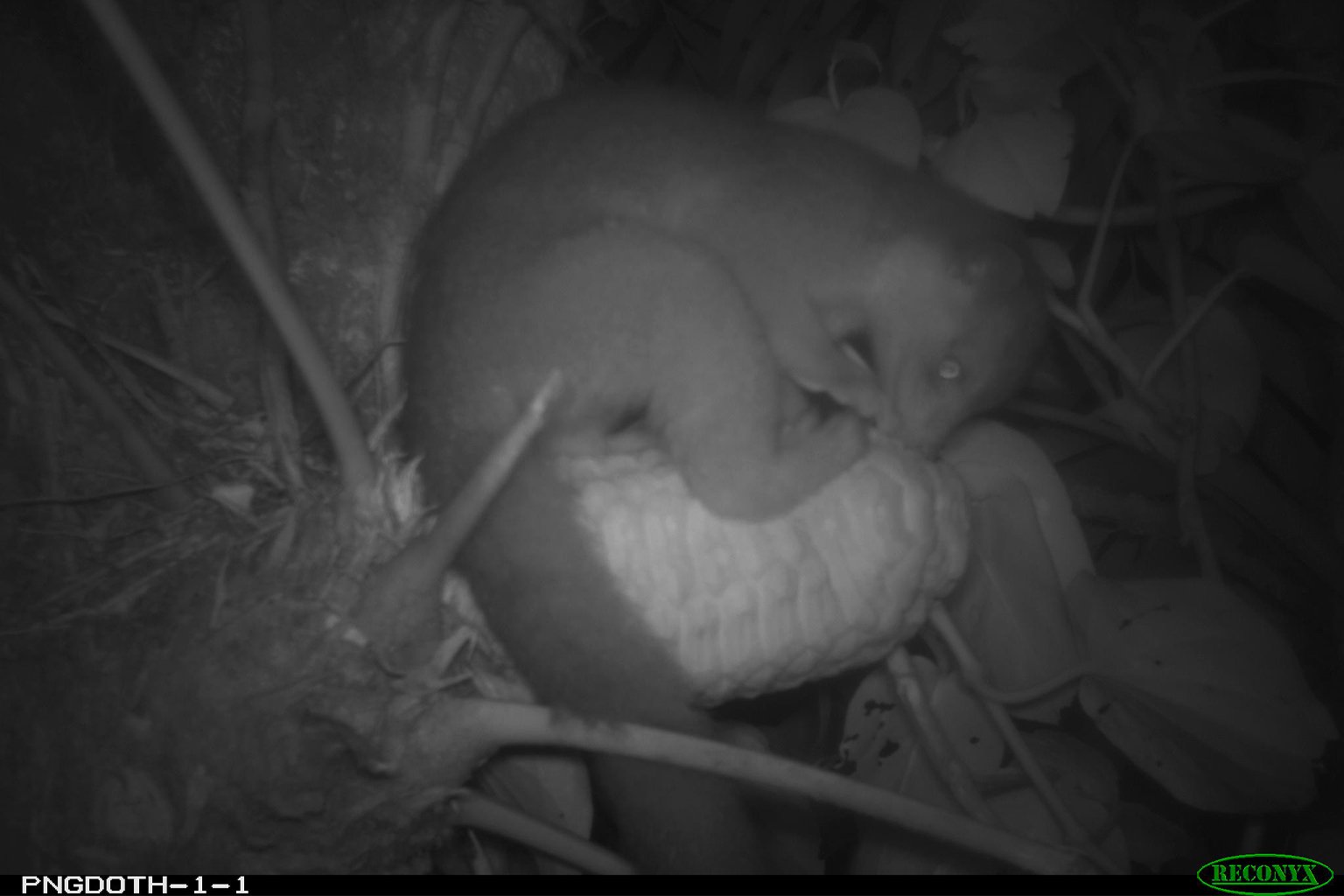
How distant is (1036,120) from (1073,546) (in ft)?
2.08

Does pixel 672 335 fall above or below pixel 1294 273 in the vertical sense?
below

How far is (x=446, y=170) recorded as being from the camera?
126cm

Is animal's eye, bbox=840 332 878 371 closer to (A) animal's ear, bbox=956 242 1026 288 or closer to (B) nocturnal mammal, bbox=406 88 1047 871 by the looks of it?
(B) nocturnal mammal, bbox=406 88 1047 871

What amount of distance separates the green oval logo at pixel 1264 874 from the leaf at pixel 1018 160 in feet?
3.07

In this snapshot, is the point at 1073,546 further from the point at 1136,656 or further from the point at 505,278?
the point at 505,278

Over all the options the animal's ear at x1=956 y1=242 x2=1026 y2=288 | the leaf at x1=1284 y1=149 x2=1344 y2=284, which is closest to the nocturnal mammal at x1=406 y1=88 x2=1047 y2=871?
the animal's ear at x1=956 y1=242 x2=1026 y2=288

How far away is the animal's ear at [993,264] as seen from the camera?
127 centimetres

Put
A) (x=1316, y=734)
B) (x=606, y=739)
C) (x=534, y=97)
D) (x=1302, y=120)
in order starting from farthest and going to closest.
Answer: (x=534, y=97) → (x=1302, y=120) → (x=1316, y=734) → (x=606, y=739)

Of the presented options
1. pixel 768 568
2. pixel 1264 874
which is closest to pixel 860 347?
pixel 768 568

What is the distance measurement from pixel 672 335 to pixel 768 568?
1.07 ft

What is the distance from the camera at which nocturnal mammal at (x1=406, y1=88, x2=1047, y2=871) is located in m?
0.93

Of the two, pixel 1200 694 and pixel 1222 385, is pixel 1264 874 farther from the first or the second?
pixel 1222 385

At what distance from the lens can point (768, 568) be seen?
3.25 ft

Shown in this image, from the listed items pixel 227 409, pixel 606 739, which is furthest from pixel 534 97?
pixel 606 739
